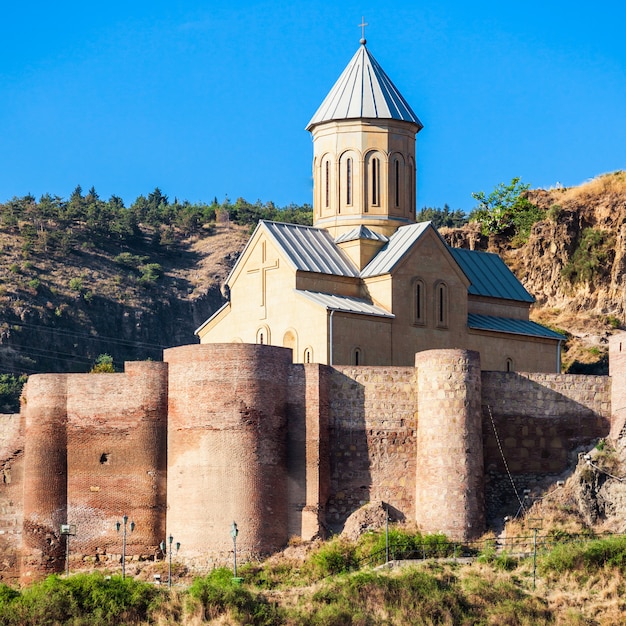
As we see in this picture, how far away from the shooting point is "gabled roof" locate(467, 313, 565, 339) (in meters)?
50.1

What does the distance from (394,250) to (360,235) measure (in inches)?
42.4

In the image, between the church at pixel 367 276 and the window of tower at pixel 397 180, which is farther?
the window of tower at pixel 397 180

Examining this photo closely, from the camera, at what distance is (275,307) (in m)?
48.1

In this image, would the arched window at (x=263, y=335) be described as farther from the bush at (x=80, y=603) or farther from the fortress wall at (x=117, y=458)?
the bush at (x=80, y=603)

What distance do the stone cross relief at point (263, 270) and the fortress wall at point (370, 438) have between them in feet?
18.3

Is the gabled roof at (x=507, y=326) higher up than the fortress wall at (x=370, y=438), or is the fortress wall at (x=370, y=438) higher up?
the gabled roof at (x=507, y=326)

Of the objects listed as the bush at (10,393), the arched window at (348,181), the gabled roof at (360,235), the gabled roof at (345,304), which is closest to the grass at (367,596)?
the gabled roof at (345,304)

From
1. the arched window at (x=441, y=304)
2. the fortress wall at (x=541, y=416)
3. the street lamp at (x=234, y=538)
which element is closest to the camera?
the street lamp at (x=234, y=538)

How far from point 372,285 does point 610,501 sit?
9.45m

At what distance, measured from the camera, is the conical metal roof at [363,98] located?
50.5 metres

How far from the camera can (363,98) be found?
5075cm

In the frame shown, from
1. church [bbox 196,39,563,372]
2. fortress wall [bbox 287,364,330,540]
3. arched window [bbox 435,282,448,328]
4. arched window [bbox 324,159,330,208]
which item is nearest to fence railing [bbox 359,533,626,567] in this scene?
fortress wall [bbox 287,364,330,540]

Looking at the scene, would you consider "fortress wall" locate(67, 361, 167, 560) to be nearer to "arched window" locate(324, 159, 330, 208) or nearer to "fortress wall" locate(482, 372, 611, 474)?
"fortress wall" locate(482, 372, 611, 474)

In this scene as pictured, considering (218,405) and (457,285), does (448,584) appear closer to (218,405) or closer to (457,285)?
(218,405)
